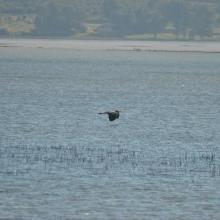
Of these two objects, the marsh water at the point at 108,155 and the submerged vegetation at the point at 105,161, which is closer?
the marsh water at the point at 108,155

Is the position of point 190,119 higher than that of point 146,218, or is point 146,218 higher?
point 190,119

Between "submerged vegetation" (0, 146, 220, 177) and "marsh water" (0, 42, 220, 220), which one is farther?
"submerged vegetation" (0, 146, 220, 177)

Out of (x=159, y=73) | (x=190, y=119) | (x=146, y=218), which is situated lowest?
(x=146, y=218)

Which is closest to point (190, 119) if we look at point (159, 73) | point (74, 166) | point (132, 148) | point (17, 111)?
point (17, 111)

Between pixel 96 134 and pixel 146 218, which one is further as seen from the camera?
pixel 96 134

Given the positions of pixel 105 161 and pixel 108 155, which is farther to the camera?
pixel 108 155

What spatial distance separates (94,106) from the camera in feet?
269

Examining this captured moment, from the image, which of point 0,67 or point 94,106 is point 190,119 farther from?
point 0,67

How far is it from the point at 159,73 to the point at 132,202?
10134 centimetres

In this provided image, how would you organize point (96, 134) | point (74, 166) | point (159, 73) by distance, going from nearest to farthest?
point (74, 166), point (96, 134), point (159, 73)

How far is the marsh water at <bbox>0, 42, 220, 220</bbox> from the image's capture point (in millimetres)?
39500

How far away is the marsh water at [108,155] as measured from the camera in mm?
39500

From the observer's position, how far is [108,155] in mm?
50594

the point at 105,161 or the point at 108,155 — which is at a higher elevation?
the point at 108,155
